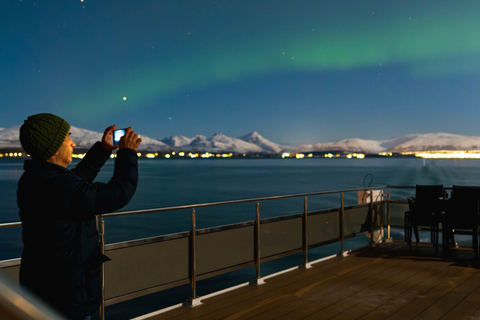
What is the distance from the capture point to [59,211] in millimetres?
1523

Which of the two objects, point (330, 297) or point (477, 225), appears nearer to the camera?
point (330, 297)

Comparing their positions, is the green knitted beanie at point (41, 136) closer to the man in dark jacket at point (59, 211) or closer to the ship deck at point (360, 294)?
the man in dark jacket at point (59, 211)

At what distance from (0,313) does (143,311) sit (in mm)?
8536

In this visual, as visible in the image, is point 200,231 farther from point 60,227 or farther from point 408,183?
point 408,183

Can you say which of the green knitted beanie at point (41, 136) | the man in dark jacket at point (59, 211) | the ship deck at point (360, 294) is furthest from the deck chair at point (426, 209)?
the green knitted beanie at point (41, 136)

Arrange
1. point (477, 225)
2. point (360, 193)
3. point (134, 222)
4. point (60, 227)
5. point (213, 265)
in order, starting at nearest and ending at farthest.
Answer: point (60, 227), point (213, 265), point (477, 225), point (360, 193), point (134, 222)

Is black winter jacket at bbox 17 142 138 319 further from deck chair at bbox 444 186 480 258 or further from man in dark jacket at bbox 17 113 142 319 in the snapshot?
deck chair at bbox 444 186 480 258

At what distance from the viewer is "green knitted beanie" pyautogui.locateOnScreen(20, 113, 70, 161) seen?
1.59 meters

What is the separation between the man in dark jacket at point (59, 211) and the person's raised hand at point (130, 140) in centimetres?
2

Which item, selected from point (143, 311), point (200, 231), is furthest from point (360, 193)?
point (143, 311)

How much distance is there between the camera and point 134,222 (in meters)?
20.4

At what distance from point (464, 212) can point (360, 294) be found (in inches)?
99.9

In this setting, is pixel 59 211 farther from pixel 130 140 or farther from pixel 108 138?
pixel 108 138

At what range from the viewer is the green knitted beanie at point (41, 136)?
5.22 ft
